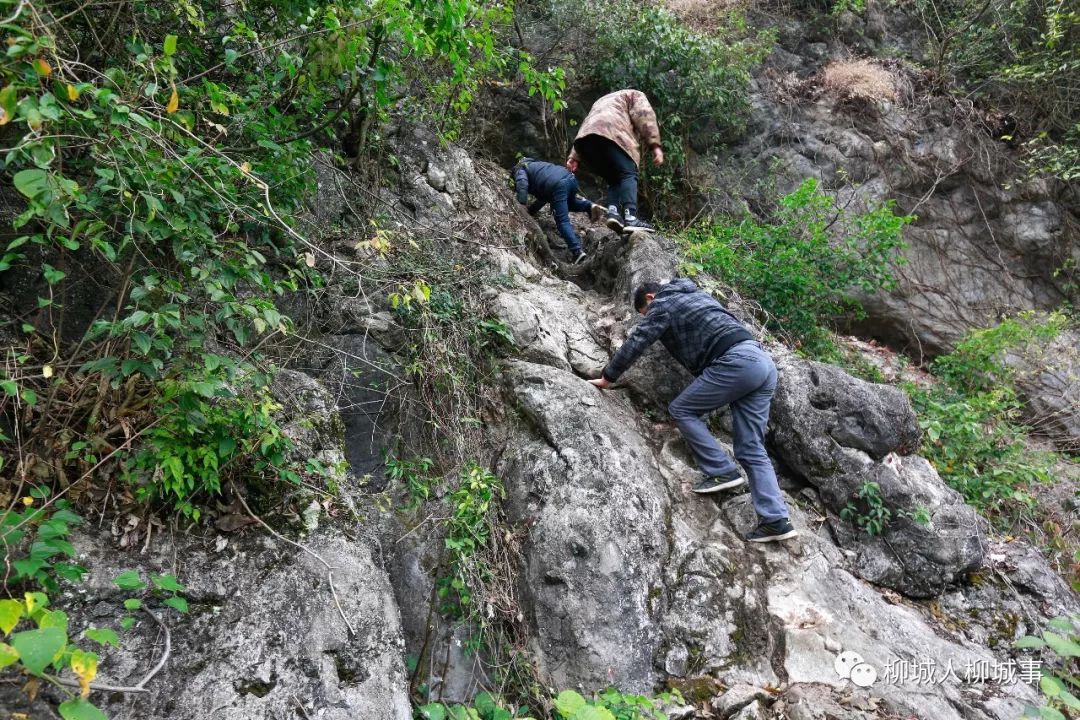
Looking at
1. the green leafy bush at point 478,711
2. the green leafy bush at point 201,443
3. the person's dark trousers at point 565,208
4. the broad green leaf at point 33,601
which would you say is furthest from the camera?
the person's dark trousers at point 565,208

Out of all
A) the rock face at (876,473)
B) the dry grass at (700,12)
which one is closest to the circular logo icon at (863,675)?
the rock face at (876,473)

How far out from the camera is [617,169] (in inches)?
266

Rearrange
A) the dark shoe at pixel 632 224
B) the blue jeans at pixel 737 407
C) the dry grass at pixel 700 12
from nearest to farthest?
the blue jeans at pixel 737 407
the dark shoe at pixel 632 224
the dry grass at pixel 700 12

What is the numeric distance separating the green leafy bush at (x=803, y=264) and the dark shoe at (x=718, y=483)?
2.35m

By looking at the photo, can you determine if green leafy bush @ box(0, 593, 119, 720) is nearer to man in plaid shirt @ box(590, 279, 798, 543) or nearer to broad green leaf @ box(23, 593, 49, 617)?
broad green leaf @ box(23, 593, 49, 617)

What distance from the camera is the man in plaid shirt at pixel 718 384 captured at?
13.6 feet

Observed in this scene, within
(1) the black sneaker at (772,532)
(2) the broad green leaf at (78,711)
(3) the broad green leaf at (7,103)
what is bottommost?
(1) the black sneaker at (772,532)

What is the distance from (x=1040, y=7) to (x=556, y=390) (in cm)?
1020

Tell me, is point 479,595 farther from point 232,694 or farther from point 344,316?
point 344,316

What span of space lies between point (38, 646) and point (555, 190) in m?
6.23

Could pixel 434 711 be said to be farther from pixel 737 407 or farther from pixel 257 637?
pixel 737 407

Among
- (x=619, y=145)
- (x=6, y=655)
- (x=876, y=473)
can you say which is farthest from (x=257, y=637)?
(x=619, y=145)

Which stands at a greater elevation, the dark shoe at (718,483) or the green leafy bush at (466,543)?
the dark shoe at (718,483)

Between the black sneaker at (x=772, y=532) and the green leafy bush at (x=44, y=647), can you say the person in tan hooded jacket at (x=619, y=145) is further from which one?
the green leafy bush at (x=44, y=647)
